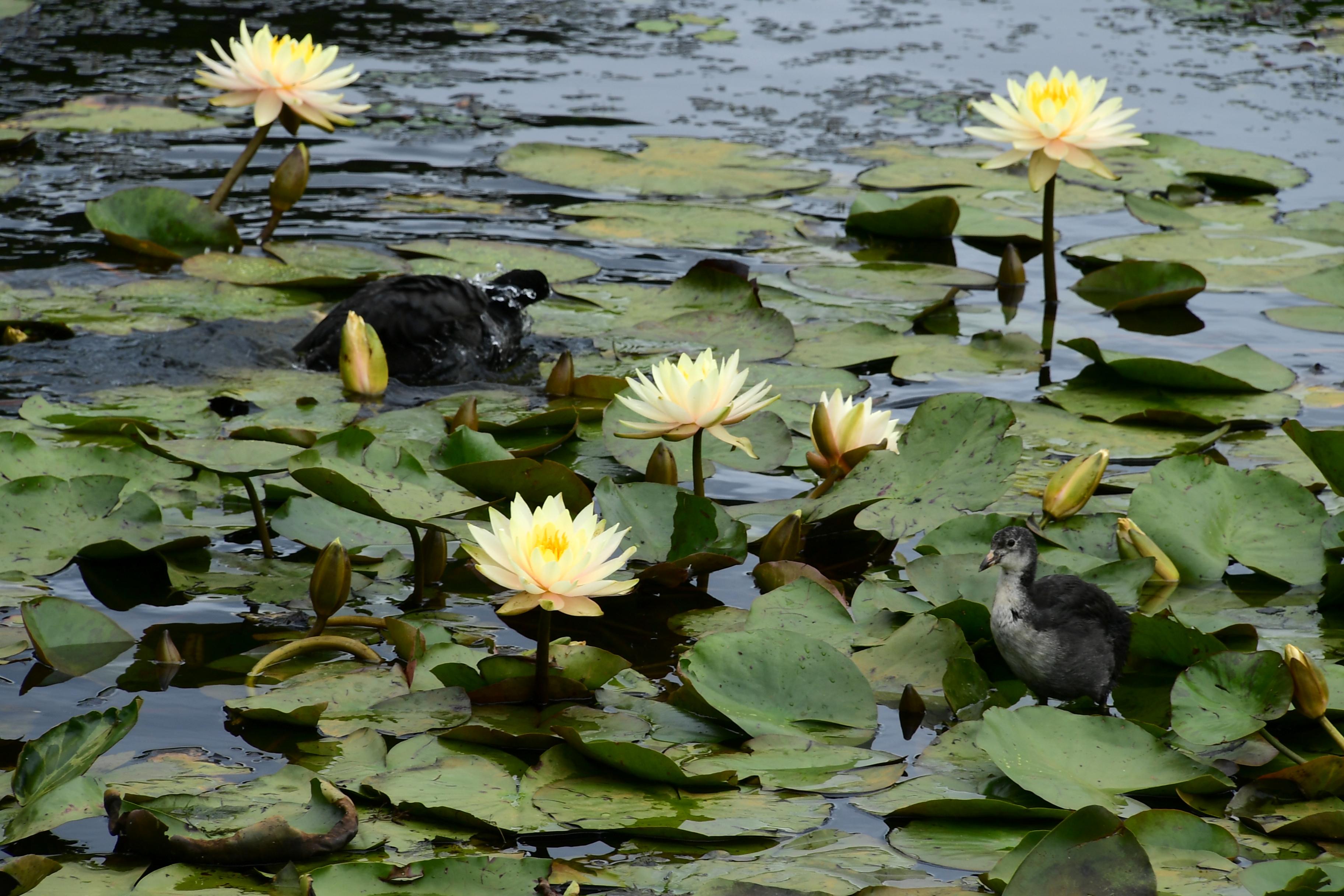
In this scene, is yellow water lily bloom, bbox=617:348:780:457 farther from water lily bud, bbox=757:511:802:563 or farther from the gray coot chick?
the gray coot chick

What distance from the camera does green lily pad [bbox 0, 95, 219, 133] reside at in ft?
22.8

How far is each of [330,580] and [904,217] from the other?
3751mm

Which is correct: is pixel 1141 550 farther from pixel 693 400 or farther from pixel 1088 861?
pixel 1088 861

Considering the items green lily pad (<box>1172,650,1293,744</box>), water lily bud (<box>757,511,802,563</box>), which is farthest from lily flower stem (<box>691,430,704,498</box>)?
green lily pad (<box>1172,650,1293,744</box>)

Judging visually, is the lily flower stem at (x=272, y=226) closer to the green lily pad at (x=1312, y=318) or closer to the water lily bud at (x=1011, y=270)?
the water lily bud at (x=1011, y=270)

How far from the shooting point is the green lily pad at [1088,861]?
2.04 metres

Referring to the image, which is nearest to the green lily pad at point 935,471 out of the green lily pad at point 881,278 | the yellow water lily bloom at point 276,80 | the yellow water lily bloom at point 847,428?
the yellow water lily bloom at point 847,428

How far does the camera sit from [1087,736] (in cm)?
251

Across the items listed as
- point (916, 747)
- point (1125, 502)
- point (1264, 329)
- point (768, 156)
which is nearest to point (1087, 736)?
point (916, 747)

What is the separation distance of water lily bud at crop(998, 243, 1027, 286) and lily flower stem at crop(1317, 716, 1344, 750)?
3214 mm

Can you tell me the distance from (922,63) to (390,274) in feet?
16.1

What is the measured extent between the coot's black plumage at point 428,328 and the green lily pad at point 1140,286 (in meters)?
2.37

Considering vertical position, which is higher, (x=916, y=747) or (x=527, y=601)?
(x=527, y=601)

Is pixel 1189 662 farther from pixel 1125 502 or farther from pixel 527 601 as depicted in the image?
pixel 527 601
